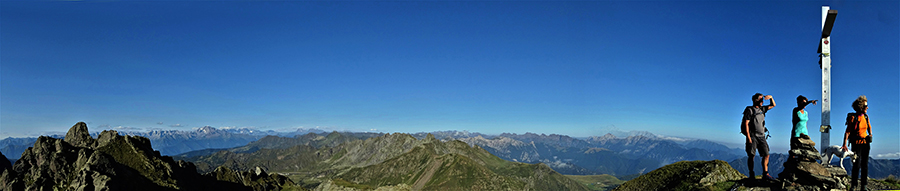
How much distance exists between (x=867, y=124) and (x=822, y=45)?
12.7 ft

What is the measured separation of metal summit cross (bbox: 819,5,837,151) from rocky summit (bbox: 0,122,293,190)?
15778 centimetres

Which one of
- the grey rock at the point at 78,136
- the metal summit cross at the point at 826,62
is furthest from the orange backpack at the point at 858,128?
the grey rock at the point at 78,136

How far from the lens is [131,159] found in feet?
587

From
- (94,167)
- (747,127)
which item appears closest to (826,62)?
(747,127)

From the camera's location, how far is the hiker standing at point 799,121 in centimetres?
2019

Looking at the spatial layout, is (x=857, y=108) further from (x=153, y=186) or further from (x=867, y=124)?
(x=153, y=186)

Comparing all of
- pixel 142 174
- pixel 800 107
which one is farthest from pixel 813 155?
pixel 142 174

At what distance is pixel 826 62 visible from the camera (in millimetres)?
18094

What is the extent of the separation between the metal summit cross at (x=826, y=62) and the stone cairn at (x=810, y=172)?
219cm

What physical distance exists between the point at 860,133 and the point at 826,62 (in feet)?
12.1

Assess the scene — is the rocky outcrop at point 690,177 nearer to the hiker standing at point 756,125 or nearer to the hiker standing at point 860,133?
the hiker standing at point 756,125

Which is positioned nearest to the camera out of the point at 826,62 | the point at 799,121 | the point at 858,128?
the point at 826,62

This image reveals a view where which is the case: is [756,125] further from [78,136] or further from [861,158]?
[78,136]

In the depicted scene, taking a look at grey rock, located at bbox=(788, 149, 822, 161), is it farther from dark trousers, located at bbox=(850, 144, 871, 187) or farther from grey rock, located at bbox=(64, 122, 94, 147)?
grey rock, located at bbox=(64, 122, 94, 147)
